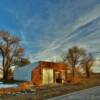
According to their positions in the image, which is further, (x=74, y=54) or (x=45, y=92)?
(x=74, y=54)

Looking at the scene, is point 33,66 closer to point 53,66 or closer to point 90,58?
point 53,66

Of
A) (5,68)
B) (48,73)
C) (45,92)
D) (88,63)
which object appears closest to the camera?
(45,92)

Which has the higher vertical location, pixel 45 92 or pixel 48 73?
pixel 48 73

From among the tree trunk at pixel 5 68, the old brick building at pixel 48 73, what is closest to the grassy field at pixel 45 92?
the old brick building at pixel 48 73

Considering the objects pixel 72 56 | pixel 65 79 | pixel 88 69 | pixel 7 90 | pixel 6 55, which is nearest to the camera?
pixel 7 90

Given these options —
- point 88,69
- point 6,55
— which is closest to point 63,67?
point 6,55

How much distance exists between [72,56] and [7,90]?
60809 millimetres

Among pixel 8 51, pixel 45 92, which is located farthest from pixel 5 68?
pixel 45 92

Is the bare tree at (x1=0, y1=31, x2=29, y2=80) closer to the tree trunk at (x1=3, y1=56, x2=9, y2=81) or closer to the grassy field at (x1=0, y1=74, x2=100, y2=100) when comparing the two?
the tree trunk at (x1=3, y1=56, x2=9, y2=81)

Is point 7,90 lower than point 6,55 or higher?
lower

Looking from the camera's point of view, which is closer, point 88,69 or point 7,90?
point 7,90

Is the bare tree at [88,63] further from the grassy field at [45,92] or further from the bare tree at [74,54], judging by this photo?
the grassy field at [45,92]

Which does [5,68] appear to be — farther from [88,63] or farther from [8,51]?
[88,63]

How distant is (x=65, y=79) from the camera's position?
44.7 m
